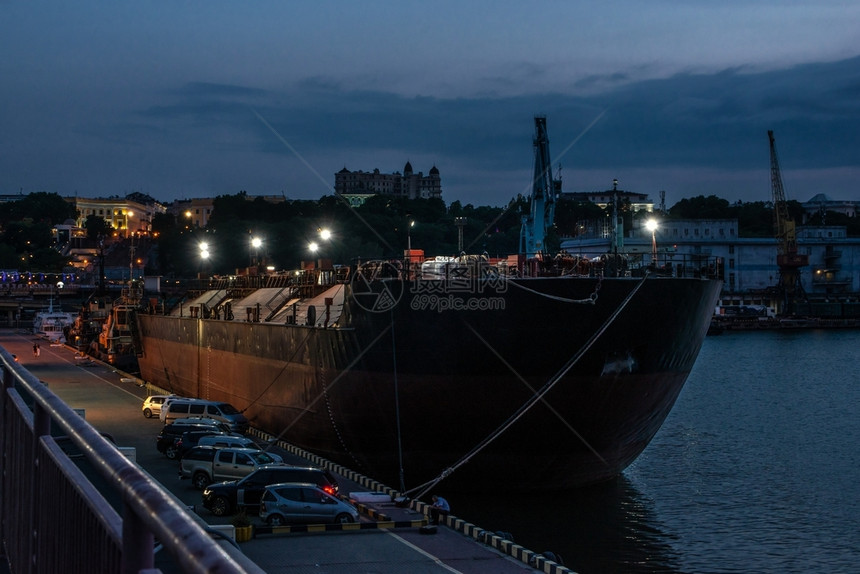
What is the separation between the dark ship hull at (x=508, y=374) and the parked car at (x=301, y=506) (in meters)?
4.30

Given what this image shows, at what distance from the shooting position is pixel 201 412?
26.5 metres

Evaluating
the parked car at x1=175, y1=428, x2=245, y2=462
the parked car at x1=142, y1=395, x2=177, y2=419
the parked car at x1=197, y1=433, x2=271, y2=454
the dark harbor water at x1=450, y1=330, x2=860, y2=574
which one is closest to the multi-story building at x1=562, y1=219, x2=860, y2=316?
the dark harbor water at x1=450, y1=330, x2=860, y2=574

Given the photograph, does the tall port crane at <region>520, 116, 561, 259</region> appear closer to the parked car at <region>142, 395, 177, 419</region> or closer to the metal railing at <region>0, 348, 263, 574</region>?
the parked car at <region>142, 395, 177, 419</region>

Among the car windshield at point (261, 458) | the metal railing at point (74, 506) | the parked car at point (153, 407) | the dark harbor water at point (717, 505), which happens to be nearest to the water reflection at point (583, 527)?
the dark harbor water at point (717, 505)

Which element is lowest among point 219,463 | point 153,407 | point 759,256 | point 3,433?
point 153,407

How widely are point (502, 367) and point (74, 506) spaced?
15667 mm

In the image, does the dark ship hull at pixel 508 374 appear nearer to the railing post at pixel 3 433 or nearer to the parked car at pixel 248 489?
the parked car at pixel 248 489

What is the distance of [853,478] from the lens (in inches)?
1018

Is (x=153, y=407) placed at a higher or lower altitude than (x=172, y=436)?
lower

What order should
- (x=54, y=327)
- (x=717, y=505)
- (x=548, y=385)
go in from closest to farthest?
(x=548, y=385), (x=717, y=505), (x=54, y=327)

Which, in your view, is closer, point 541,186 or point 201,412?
point 201,412

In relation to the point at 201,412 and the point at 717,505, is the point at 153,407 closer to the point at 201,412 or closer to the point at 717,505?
the point at 201,412

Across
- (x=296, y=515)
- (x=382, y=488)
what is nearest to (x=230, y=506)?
(x=296, y=515)

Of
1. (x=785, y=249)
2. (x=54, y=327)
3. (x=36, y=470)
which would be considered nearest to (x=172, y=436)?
(x=36, y=470)
